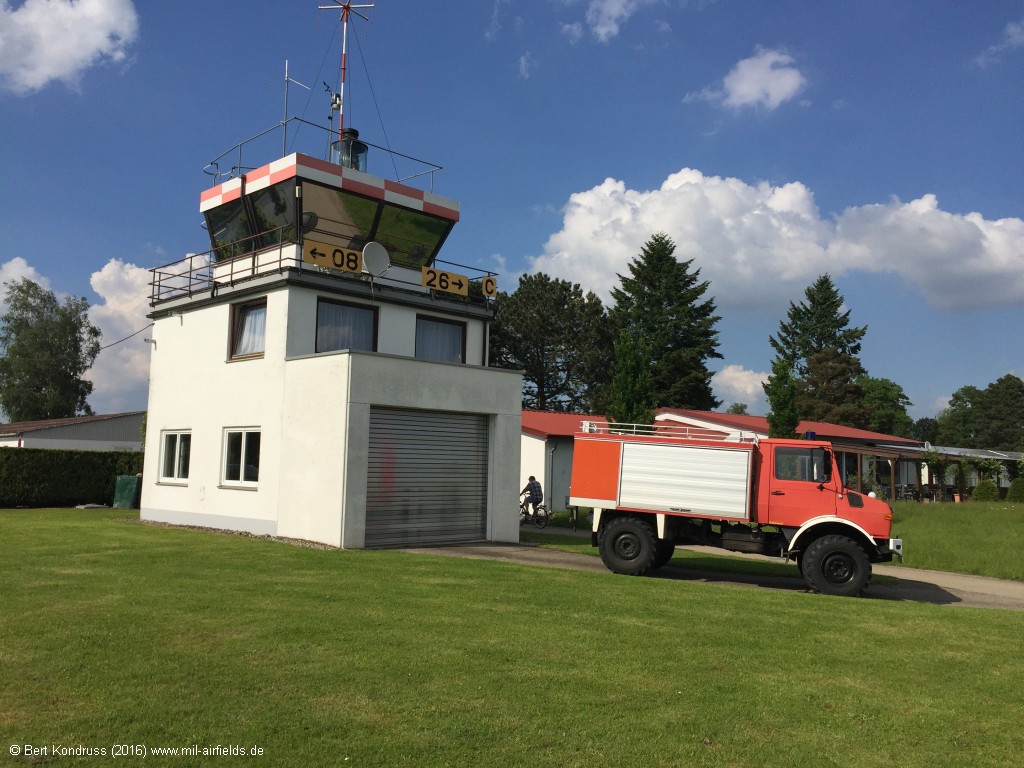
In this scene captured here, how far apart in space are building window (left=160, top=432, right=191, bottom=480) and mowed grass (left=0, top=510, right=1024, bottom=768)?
9770 mm

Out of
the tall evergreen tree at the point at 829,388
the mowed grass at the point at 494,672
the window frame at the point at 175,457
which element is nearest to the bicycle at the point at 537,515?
the window frame at the point at 175,457

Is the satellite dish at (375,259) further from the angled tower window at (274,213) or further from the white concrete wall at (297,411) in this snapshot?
the angled tower window at (274,213)

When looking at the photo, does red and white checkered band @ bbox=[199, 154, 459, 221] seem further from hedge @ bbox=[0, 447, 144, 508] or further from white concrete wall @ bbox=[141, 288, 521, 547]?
hedge @ bbox=[0, 447, 144, 508]

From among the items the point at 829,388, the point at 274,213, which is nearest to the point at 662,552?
the point at 274,213

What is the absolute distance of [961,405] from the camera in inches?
4806

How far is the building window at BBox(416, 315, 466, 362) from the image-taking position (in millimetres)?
21484

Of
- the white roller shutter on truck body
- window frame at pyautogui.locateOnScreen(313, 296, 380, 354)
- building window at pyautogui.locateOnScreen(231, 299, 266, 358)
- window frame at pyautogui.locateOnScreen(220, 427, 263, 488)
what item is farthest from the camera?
building window at pyautogui.locateOnScreen(231, 299, 266, 358)

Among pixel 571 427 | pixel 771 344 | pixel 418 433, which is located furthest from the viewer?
pixel 771 344

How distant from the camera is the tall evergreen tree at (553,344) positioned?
206ft

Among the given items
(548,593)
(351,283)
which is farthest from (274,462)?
(548,593)

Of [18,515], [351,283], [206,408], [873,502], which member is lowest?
[18,515]

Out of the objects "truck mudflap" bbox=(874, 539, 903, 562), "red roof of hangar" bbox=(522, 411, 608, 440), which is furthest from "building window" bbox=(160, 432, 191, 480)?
"truck mudflap" bbox=(874, 539, 903, 562)

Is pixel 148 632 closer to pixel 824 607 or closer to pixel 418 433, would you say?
pixel 824 607

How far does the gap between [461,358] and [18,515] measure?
611 inches
